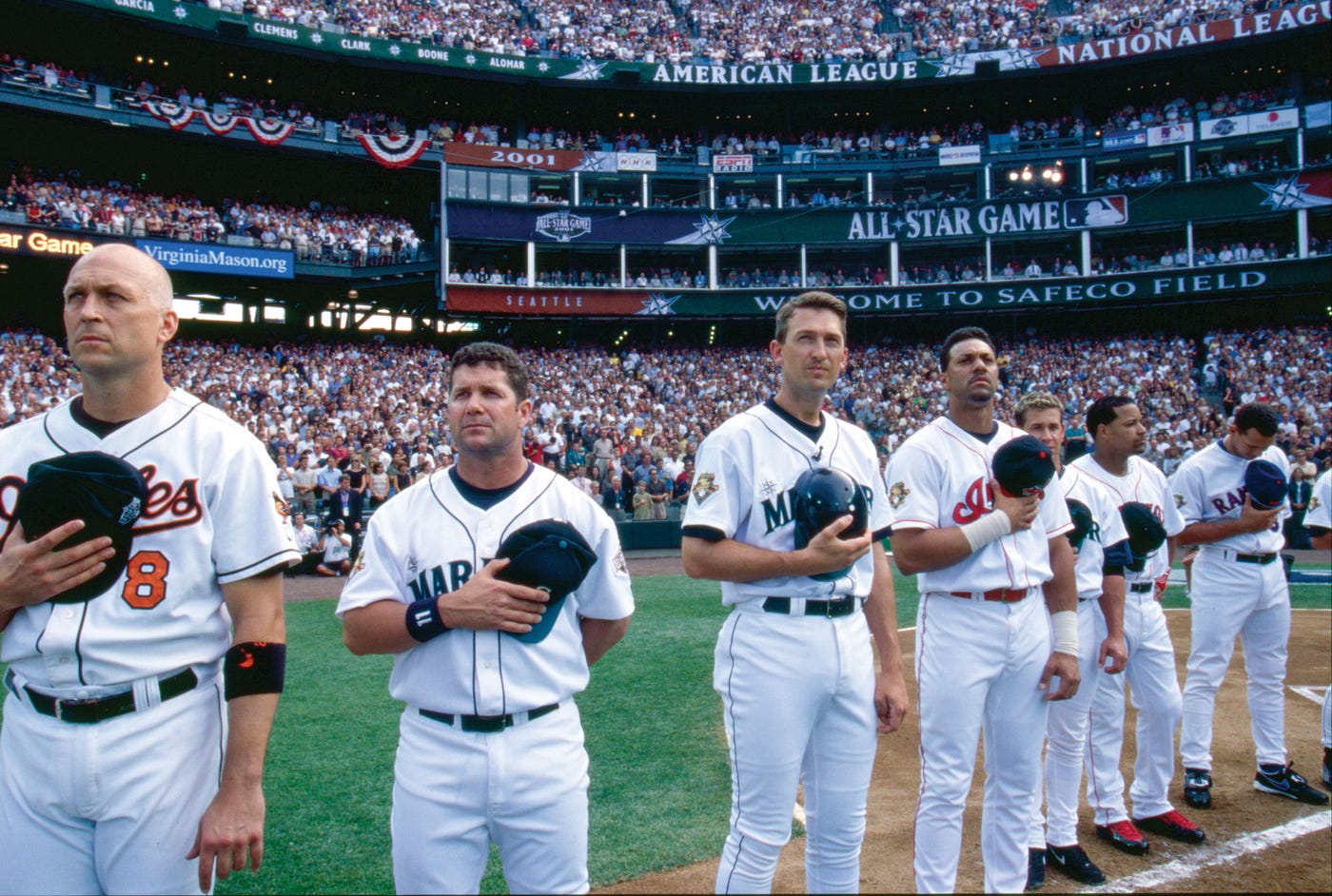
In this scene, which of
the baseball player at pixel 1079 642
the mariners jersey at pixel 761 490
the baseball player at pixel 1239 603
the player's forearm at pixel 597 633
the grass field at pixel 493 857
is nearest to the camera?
the player's forearm at pixel 597 633

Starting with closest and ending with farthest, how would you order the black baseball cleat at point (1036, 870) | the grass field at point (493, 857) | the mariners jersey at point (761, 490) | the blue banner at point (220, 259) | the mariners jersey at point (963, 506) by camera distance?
1. the mariners jersey at point (761, 490)
2. the mariners jersey at point (963, 506)
3. the black baseball cleat at point (1036, 870)
4. the grass field at point (493, 857)
5. the blue banner at point (220, 259)

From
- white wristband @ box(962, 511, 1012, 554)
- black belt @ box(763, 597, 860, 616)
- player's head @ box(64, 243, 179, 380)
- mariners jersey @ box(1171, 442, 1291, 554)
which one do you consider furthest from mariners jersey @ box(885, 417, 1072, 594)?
player's head @ box(64, 243, 179, 380)

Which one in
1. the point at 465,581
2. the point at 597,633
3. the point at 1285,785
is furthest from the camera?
the point at 1285,785

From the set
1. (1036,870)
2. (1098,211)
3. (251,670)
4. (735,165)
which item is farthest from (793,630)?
(1098,211)

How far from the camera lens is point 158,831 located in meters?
2.22

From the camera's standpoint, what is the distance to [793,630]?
3088mm

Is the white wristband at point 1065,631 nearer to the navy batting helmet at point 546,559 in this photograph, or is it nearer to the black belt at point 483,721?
the navy batting helmet at point 546,559

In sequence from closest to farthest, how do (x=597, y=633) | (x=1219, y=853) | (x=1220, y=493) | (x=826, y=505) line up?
(x=597, y=633) < (x=826, y=505) < (x=1219, y=853) < (x=1220, y=493)

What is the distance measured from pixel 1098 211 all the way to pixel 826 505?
108ft

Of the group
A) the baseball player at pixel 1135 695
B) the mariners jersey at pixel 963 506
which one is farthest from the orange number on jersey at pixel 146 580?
the baseball player at pixel 1135 695

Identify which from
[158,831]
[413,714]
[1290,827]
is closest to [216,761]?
[158,831]

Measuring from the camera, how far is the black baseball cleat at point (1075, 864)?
392cm

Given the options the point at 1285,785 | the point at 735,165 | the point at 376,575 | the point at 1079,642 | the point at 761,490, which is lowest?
the point at 1285,785

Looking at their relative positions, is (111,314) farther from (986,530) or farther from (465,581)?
(986,530)
